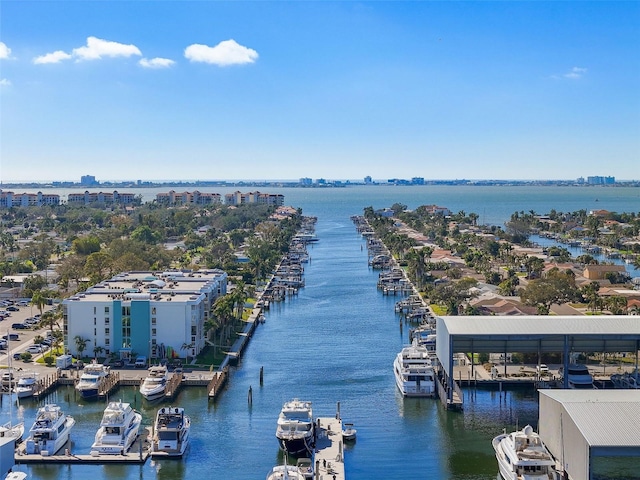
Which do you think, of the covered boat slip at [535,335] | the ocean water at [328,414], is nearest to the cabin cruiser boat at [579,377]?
the covered boat slip at [535,335]

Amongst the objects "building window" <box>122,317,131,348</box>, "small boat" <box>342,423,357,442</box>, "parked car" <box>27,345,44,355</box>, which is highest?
"building window" <box>122,317,131,348</box>

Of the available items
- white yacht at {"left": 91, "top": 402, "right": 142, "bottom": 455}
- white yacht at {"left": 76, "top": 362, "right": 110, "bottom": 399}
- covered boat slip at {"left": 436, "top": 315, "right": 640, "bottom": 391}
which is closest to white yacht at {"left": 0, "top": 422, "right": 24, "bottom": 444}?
→ white yacht at {"left": 91, "top": 402, "right": 142, "bottom": 455}

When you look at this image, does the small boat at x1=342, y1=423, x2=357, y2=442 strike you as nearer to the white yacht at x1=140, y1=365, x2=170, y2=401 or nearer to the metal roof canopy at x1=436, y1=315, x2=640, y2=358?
the metal roof canopy at x1=436, y1=315, x2=640, y2=358

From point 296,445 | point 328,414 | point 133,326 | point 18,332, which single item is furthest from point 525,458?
point 18,332

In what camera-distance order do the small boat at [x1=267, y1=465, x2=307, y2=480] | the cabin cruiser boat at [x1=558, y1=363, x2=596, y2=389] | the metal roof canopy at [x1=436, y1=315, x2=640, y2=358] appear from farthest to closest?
the cabin cruiser boat at [x1=558, y1=363, x2=596, y2=389], the metal roof canopy at [x1=436, y1=315, x2=640, y2=358], the small boat at [x1=267, y1=465, x2=307, y2=480]

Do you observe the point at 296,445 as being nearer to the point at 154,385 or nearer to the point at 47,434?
the point at 47,434

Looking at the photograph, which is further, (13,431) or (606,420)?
(13,431)

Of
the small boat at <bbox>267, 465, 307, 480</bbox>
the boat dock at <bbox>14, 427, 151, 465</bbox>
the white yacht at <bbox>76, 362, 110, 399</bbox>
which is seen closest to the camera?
the small boat at <bbox>267, 465, 307, 480</bbox>
